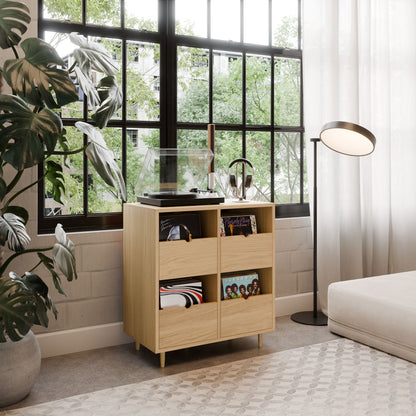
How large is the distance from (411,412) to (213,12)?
2.47 meters

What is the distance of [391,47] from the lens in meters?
3.81

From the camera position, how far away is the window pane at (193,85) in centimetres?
324

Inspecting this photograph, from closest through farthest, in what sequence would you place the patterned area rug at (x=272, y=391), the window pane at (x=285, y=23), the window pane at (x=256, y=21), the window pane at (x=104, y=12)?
the patterned area rug at (x=272, y=391) < the window pane at (x=104, y=12) < the window pane at (x=256, y=21) < the window pane at (x=285, y=23)

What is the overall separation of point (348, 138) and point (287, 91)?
31.0 inches

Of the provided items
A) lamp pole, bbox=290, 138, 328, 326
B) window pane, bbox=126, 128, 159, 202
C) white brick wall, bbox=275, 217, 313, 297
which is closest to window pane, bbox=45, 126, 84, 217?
window pane, bbox=126, 128, 159, 202

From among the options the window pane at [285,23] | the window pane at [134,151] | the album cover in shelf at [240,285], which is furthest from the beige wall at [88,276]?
the window pane at [285,23]

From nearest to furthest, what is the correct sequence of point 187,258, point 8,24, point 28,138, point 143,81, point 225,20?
point 28,138 < point 8,24 < point 187,258 < point 143,81 < point 225,20

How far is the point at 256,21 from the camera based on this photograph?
3.50 m

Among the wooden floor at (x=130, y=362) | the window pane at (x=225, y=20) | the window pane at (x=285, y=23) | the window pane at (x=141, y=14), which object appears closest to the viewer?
the wooden floor at (x=130, y=362)

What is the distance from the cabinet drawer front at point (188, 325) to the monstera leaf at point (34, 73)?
1.21 m

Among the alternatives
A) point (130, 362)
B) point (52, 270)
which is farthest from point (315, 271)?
point (52, 270)

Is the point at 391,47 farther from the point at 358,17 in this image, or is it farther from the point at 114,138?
the point at 114,138

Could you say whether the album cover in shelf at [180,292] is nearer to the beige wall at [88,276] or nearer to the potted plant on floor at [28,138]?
the beige wall at [88,276]

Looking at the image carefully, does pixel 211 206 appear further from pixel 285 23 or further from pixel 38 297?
pixel 285 23
